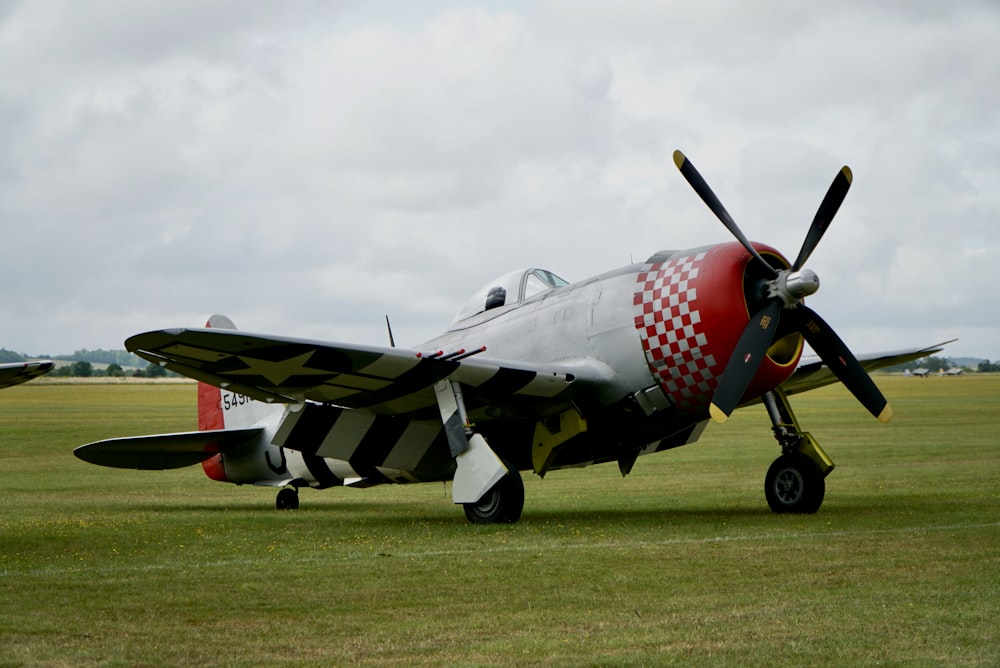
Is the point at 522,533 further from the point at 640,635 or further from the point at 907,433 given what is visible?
the point at 907,433

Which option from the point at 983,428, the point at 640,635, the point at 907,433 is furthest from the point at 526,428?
the point at 983,428

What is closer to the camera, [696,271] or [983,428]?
[696,271]

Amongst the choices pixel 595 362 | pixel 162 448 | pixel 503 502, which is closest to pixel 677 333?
pixel 595 362

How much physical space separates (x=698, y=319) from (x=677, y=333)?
1.03ft

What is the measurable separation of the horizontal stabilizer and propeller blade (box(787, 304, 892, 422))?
8471 mm

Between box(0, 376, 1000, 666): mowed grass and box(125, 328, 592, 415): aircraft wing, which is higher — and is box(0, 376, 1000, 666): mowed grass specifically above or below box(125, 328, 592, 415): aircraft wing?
below

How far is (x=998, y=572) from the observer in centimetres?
832

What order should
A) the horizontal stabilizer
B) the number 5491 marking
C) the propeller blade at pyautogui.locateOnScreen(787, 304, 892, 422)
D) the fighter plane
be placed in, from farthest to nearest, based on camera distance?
the number 5491 marking
the horizontal stabilizer
the propeller blade at pyautogui.locateOnScreen(787, 304, 892, 422)
the fighter plane

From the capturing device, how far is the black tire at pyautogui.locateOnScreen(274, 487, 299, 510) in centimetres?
1709

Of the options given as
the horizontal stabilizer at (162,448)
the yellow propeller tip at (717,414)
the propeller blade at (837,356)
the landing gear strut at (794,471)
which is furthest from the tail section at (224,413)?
the propeller blade at (837,356)

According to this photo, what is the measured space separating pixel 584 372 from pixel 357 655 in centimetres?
742

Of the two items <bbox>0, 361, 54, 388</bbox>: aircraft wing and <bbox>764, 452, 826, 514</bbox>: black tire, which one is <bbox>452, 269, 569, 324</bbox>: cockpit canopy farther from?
<bbox>0, 361, 54, 388</bbox>: aircraft wing

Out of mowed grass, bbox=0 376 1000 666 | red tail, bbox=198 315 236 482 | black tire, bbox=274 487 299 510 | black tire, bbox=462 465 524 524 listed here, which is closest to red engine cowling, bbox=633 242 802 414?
mowed grass, bbox=0 376 1000 666

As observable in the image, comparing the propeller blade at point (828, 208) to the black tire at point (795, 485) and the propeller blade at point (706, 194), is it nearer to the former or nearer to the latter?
the propeller blade at point (706, 194)
